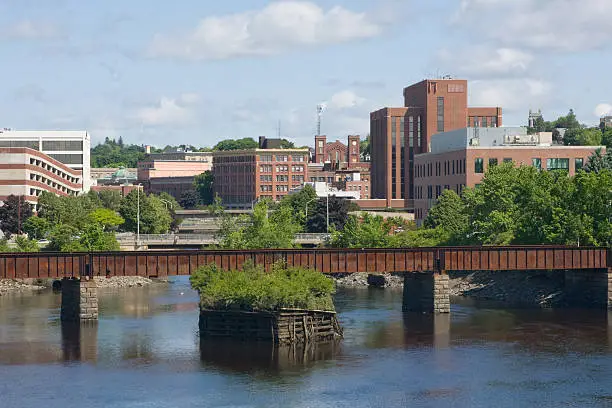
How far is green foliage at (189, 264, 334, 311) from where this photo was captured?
302ft

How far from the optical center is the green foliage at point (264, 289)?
92.0m

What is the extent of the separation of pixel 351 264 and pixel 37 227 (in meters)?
84.7

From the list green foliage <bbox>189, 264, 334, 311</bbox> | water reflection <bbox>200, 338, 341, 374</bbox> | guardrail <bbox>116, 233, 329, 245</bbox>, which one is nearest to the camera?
water reflection <bbox>200, 338, 341, 374</bbox>

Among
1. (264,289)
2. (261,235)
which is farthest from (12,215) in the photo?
(264,289)

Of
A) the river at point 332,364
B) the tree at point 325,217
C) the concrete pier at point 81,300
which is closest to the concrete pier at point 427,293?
the river at point 332,364

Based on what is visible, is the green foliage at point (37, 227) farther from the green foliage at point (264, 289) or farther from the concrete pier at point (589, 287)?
the concrete pier at point (589, 287)

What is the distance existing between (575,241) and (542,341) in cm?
2986

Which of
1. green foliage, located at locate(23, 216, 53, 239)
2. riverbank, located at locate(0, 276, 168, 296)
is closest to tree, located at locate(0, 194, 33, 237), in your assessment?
green foliage, located at locate(23, 216, 53, 239)

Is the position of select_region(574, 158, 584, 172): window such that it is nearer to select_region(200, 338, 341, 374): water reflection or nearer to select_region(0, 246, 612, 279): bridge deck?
select_region(0, 246, 612, 279): bridge deck

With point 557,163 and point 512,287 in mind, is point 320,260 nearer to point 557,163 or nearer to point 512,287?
point 512,287

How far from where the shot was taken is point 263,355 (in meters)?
87.6

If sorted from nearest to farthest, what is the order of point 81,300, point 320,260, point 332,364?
point 332,364
point 81,300
point 320,260

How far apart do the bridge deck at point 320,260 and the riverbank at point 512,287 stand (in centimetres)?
812

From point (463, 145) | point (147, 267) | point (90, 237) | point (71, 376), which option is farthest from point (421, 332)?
point (463, 145)
